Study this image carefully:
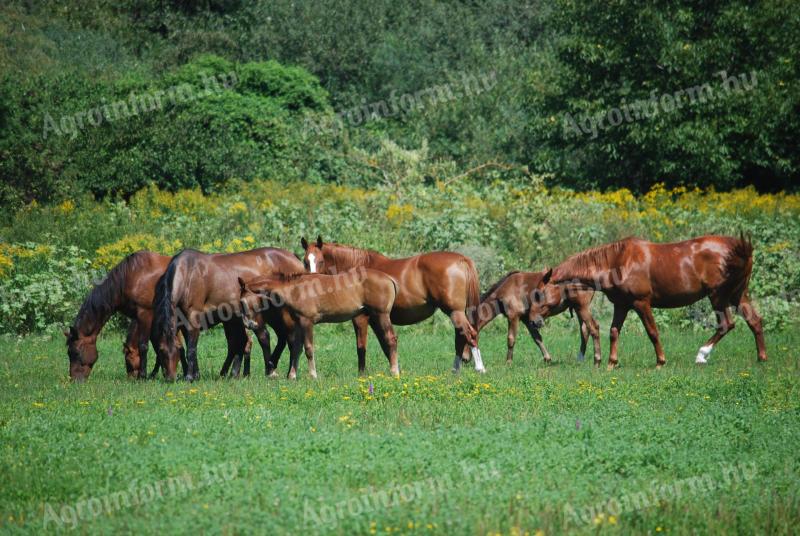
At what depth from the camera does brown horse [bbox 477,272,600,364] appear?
715 inches

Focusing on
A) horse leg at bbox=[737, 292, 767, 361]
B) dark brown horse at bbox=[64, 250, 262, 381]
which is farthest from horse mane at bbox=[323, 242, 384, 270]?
horse leg at bbox=[737, 292, 767, 361]

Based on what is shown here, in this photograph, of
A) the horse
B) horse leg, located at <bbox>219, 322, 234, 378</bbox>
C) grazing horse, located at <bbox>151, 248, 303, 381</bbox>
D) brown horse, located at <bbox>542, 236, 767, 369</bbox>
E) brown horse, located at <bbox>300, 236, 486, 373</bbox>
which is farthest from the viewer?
brown horse, located at <bbox>542, 236, 767, 369</bbox>

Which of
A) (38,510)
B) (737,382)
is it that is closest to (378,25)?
(737,382)

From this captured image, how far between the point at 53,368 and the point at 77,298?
15.7 feet

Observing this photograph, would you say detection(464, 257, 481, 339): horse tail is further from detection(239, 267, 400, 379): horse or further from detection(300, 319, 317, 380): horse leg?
detection(300, 319, 317, 380): horse leg

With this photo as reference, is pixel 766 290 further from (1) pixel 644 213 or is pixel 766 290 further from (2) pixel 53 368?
(2) pixel 53 368

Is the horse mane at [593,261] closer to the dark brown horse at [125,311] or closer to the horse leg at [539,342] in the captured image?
the horse leg at [539,342]

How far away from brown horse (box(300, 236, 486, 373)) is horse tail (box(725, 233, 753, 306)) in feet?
14.6

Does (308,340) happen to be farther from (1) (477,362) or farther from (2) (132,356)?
(2) (132,356)

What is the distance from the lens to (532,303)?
18359 mm

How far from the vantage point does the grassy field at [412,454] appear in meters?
8.29

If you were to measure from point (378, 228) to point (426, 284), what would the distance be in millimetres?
10739

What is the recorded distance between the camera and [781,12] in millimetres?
32969

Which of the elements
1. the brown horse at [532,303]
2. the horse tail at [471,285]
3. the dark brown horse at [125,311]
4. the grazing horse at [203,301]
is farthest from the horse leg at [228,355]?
the brown horse at [532,303]
